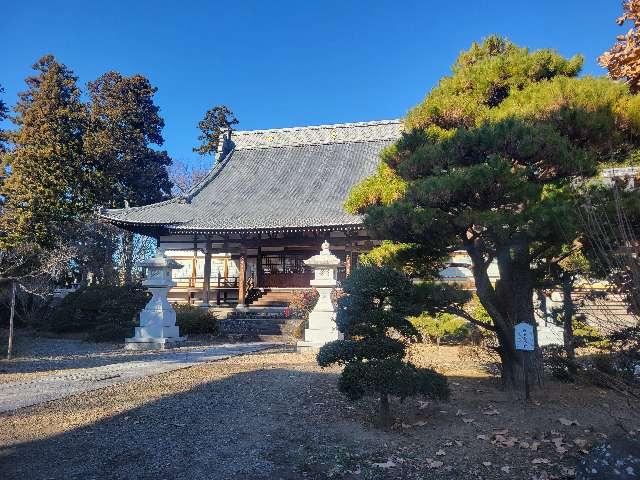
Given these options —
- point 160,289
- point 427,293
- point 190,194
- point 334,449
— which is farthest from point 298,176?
point 334,449

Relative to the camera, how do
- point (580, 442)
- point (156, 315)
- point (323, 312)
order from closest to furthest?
1. point (580, 442)
2. point (323, 312)
3. point (156, 315)

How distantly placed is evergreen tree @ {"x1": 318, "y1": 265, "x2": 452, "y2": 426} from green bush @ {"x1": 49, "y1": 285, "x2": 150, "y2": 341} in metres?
11.0

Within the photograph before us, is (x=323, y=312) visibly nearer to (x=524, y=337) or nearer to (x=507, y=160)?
(x=524, y=337)

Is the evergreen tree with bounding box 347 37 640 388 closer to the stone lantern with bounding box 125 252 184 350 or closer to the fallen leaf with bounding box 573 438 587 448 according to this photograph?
the fallen leaf with bounding box 573 438 587 448

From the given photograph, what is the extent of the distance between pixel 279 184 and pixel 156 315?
36.7 feet

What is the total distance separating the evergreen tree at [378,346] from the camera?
4.54m

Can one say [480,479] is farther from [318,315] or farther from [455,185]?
[318,315]

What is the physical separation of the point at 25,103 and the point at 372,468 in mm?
25920

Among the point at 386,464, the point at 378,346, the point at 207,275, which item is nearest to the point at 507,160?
the point at 378,346

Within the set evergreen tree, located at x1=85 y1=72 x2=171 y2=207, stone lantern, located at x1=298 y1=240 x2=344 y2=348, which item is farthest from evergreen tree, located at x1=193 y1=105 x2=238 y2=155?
stone lantern, located at x1=298 y1=240 x2=344 y2=348

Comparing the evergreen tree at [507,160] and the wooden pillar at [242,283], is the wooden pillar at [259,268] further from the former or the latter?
the evergreen tree at [507,160]

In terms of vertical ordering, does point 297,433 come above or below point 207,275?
below

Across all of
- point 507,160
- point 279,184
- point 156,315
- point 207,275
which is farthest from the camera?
point 279,184

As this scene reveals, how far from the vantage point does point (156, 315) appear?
1230 centimetres
